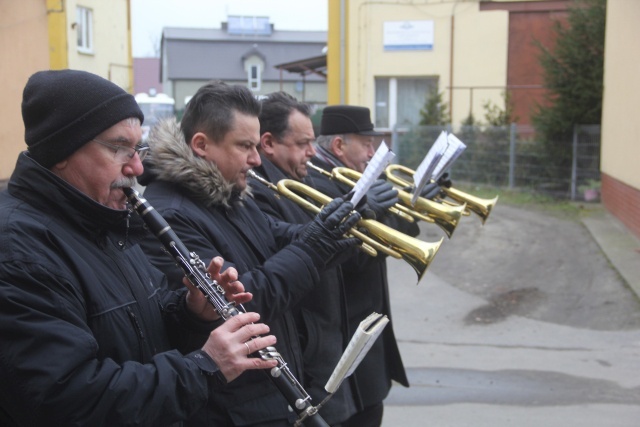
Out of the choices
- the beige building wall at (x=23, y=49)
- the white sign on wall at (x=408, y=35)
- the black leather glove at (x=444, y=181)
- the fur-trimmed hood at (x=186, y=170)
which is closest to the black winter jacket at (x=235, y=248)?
the fur-trimmed hood at (x=186, y=170)

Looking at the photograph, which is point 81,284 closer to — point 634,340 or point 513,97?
point 634,340

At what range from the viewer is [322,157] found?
468 centimetres

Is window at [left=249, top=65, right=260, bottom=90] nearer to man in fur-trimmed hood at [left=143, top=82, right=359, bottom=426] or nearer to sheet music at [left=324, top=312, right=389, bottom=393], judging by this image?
man in fur-trimmed hood at [left=143, top=82, right=359, bottom=426]

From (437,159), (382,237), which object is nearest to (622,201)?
(437,159)

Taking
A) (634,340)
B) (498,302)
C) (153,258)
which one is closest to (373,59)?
(498,302)

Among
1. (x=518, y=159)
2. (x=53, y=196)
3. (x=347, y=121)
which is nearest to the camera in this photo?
(x=53, y=196)

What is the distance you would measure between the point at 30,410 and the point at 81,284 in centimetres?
31

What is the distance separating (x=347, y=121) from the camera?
15.7 ft

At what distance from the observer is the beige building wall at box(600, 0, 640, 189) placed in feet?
33.7

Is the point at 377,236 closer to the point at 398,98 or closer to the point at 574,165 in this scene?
the point at 574,165

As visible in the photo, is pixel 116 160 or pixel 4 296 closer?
pixel 4 296

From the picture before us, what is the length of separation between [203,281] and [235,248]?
58 centimetres

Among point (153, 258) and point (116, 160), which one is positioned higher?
point (116, 160)

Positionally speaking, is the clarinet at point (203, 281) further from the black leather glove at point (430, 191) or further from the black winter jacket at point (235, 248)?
the black leather glove at point (430, 191)
